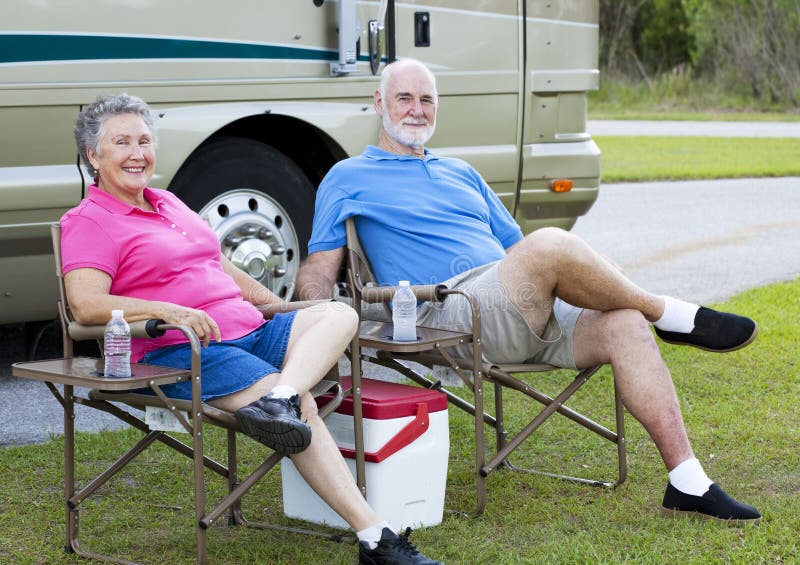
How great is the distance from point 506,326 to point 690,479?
28.5 inches

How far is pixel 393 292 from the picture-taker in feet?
13.8

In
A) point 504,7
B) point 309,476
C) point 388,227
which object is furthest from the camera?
point 504,7

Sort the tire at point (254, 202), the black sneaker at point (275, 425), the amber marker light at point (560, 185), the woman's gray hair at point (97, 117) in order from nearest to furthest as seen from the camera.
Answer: the black sneaker at point (275, 425), the woman's gray hair at point (97, 117), the tire at point (254, 202), the amber marker light at point (560, 185)

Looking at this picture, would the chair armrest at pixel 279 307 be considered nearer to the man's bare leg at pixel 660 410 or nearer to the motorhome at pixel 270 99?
the man's bare leg at pixel 660 410

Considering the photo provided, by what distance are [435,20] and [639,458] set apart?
2431mm

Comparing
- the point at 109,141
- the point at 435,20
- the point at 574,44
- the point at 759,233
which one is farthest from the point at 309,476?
the point at 759,233

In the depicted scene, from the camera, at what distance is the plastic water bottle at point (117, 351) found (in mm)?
3488

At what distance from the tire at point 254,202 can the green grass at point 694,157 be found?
8.52 metres

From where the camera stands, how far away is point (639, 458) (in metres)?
4.66

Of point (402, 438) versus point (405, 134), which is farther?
point (405, 134)

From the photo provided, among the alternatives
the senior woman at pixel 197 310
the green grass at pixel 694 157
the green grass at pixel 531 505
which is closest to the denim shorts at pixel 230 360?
the senior woman at pixel 197 310

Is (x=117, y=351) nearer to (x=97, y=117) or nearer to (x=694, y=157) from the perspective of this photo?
(x=97, y=117)

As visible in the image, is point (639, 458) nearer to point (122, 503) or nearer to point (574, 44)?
point (122, 503)

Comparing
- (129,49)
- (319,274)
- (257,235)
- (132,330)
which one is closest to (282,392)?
(132,330)
